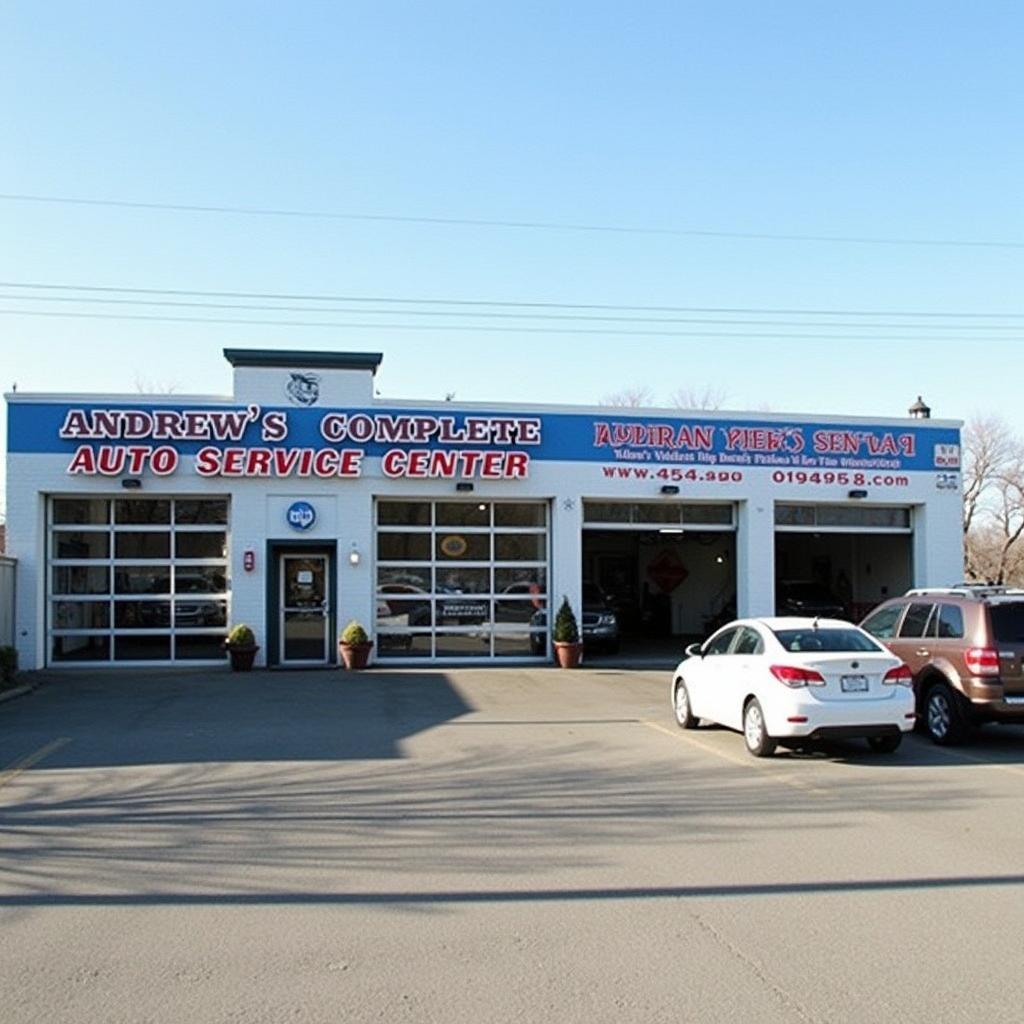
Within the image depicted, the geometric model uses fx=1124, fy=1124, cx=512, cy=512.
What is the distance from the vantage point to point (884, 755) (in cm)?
1246

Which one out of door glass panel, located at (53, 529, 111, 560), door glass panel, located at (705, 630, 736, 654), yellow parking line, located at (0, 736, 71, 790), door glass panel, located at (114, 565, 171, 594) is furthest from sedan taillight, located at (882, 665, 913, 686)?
door glass panel, located at (53, 529, 111, 560)

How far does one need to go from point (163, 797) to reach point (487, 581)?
15.7 meters

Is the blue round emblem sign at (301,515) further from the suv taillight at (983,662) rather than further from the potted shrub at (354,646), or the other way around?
the suv taillight at (983,662)

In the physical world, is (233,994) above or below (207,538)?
below

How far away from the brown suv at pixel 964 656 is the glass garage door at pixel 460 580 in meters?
12.0

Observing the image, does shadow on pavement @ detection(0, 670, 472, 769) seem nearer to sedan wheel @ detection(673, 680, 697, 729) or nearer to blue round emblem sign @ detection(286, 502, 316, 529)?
sedan wheel @ detection(673, 680, 697, 729)

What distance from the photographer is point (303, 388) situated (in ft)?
79.9

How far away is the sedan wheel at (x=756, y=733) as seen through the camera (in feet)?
39.3

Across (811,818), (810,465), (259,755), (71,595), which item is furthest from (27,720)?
(810,465)

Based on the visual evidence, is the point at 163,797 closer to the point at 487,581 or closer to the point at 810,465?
the point at 487,581

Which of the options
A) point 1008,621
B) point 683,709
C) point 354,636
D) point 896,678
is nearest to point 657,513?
point 354,636

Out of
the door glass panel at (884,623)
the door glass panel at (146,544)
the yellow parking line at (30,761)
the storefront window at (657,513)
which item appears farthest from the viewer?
the storefront window at (657,513)

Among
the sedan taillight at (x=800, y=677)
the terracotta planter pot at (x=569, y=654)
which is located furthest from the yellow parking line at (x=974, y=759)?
the terracotta planter pot at (x=569, y=654)

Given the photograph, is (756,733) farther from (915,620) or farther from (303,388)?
(303,388)
